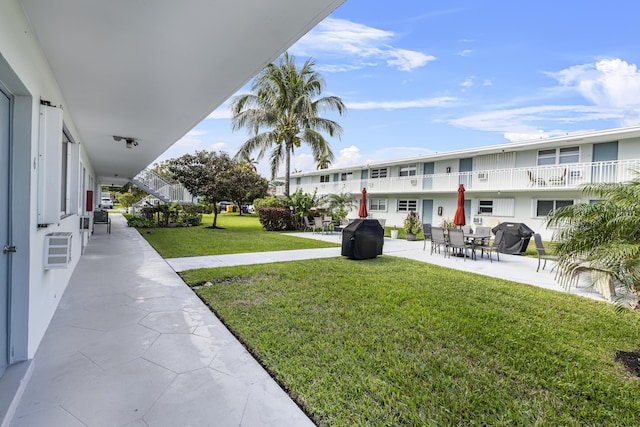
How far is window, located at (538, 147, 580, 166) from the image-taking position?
16.0 metres

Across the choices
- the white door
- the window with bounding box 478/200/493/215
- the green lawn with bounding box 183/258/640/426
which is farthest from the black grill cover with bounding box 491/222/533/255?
the white door

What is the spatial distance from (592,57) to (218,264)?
843 inches

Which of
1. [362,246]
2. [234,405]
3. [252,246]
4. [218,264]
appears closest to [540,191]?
[362,246]

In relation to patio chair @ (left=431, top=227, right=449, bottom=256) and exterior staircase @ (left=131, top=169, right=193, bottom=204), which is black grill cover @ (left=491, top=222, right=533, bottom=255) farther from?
exterior staircase @ (left=131, top=169, right=193, bottom=204)

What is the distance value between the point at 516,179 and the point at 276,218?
43.6ft

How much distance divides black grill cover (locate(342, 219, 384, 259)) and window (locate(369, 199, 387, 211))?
52.5ft

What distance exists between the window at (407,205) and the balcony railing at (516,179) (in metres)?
1.40

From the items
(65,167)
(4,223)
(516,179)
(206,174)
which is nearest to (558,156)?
(516,179)

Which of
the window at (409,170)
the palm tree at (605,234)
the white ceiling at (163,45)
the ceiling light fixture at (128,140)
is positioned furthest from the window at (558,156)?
the ceiling light fixture at (128,140)

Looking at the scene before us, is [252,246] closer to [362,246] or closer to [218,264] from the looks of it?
[218,264]

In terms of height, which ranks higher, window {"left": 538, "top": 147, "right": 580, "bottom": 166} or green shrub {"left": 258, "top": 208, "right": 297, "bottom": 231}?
window {"left": 538, "top": 147, "right": 580, "bottom": 166}

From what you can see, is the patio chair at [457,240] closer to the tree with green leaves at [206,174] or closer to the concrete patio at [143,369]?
the concrete patio at [143,369]

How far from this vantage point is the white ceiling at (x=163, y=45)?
2574 mm

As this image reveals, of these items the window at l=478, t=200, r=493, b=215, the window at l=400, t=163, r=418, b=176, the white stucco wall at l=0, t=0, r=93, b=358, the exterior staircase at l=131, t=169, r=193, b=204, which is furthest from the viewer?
the window at l=400, t=163, r=418, b=176
